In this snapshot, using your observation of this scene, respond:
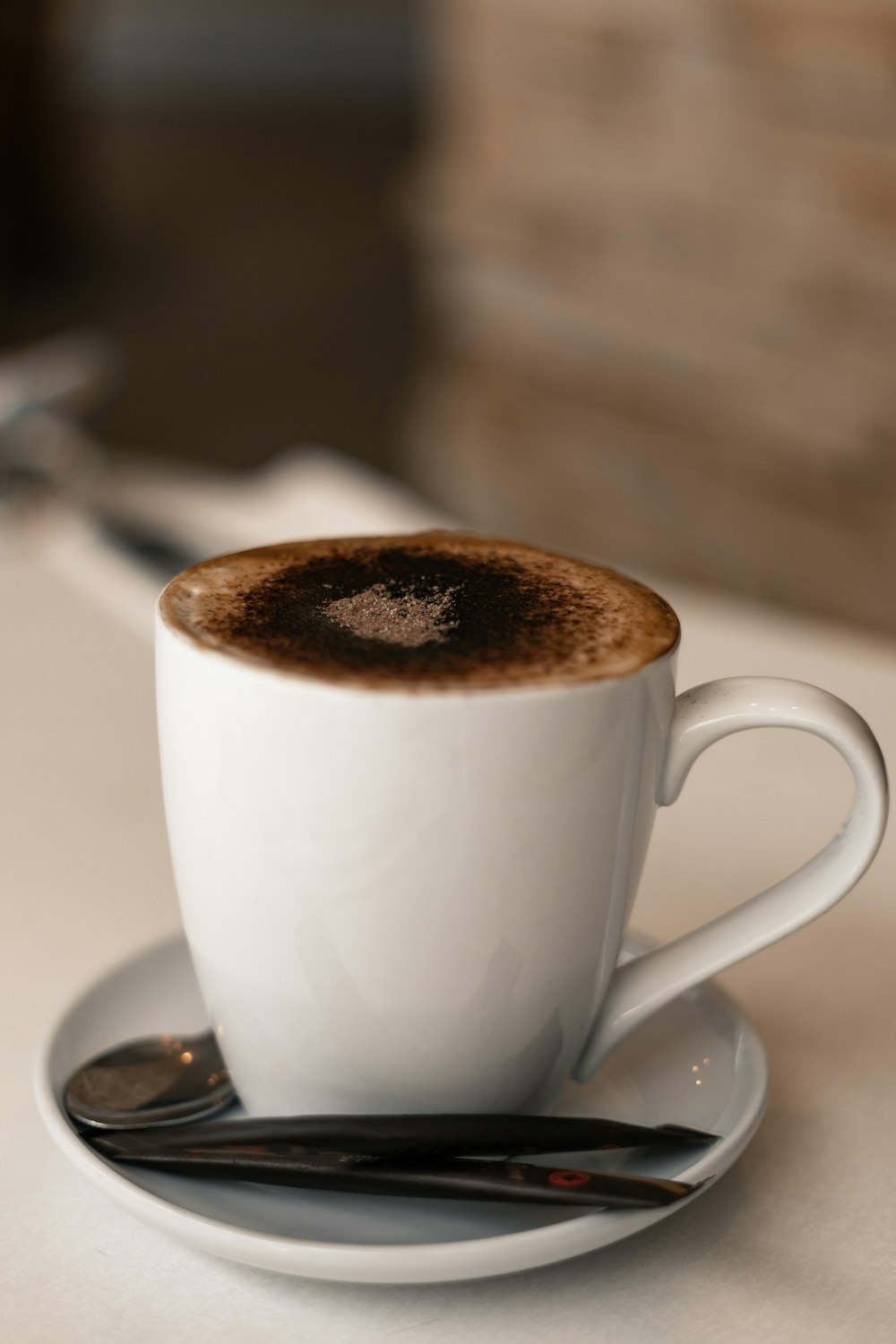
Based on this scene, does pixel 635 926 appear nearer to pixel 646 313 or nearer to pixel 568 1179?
pixel 568 1179

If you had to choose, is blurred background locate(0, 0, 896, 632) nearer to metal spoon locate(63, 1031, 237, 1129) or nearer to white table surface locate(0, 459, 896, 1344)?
white table surface locate(0, 459, 896, 1344)

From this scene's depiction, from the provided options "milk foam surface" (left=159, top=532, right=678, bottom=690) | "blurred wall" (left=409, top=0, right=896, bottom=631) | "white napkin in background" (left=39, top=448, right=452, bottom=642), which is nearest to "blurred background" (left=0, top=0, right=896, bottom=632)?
"blurred wall" (left=409, top=0, right=896, bottom=631)

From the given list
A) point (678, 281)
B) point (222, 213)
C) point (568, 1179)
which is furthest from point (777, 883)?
point (222, 213)

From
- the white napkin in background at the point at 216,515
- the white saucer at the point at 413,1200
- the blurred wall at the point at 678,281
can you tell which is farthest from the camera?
the blurred wall at the point at 678,281

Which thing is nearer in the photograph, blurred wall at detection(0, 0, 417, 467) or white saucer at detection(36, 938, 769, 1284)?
white saucer at detection(36, 938, 769, 1284)

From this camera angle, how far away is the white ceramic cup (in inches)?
13.4

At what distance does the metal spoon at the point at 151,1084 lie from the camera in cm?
39

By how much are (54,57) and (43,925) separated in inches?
156

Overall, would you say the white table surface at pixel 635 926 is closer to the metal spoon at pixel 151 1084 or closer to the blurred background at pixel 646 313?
the metal spoon at pixel 151 1084

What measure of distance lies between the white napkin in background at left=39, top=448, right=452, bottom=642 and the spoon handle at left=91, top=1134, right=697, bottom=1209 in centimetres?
49

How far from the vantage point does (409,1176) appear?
0.35 meters

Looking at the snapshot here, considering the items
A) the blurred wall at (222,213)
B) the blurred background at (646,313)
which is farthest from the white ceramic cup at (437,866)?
the blurred wall at (222,213)

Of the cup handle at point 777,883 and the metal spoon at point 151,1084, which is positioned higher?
the cup handle at point 777,883

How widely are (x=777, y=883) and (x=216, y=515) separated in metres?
0.70
